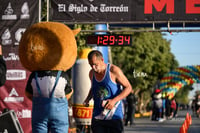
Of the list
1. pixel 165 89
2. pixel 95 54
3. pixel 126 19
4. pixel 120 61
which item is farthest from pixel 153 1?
pixel 120 61

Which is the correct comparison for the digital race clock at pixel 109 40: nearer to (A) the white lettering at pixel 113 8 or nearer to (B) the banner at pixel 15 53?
(A) the white lettering at pixel 113 8

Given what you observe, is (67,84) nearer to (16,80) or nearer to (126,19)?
(16,80)

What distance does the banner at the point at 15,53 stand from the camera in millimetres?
13398

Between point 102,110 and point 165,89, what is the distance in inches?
1373

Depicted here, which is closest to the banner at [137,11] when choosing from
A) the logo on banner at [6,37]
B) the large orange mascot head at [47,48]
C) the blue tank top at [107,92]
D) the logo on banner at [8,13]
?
the logo on banner at [8,13]

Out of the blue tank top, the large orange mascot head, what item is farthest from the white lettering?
the blue tank top

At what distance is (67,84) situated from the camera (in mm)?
7980

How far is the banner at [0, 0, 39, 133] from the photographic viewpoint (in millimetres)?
13398

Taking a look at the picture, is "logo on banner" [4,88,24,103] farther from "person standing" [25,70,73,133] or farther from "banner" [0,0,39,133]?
"person standing" [25,70,73,133]

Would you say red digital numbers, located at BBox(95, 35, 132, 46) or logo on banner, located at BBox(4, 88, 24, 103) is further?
red digital numbers, located at BBox(95, 35, 132, 46)

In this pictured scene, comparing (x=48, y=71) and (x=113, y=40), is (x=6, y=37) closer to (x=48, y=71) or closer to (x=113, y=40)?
(x=113, y=40)

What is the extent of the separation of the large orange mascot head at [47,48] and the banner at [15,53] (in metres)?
4.84

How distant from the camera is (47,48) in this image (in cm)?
829

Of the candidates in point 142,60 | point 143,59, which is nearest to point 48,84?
point 142,60
